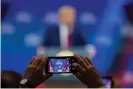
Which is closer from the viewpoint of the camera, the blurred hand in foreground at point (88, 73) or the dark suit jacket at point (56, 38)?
the blurred hand in foreground at point (88, 73)

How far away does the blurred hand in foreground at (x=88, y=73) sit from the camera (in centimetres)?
62

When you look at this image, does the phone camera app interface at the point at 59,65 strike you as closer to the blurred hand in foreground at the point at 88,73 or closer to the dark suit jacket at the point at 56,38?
the blurred hand in foreground at the point at 88,73

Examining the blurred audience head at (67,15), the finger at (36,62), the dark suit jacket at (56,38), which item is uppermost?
the blurred audience head at (67,15)

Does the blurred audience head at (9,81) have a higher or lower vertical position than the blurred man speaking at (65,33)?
lower

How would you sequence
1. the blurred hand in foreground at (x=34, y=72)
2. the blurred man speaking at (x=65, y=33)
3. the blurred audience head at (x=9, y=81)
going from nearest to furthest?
the blurred hand in foreground at (x=34, y=72)
the blurred audience head at (x=9, y=81)
the blurred man speaking at (x=65, y=33)

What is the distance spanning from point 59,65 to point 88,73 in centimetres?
12

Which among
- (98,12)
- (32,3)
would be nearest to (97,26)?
(98,12)

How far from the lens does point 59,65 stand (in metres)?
0.72

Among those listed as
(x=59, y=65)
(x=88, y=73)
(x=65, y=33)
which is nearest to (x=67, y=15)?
(x=65, y=33)

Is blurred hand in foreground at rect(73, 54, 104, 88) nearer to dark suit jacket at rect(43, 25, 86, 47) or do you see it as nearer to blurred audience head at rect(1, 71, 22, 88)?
blurred audience head at rect(1, 71, 22, 88)

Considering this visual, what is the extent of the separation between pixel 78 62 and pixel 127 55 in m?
1.14

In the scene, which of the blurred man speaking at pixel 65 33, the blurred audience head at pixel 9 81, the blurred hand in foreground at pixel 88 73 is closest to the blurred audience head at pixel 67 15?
the blurred man speaking at pixel 65 33

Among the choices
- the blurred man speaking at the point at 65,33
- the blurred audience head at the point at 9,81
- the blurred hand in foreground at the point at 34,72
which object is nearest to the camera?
the blurred hand in foreground at the point at 34,72

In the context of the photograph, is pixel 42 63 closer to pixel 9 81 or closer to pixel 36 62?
pixel 36 62
